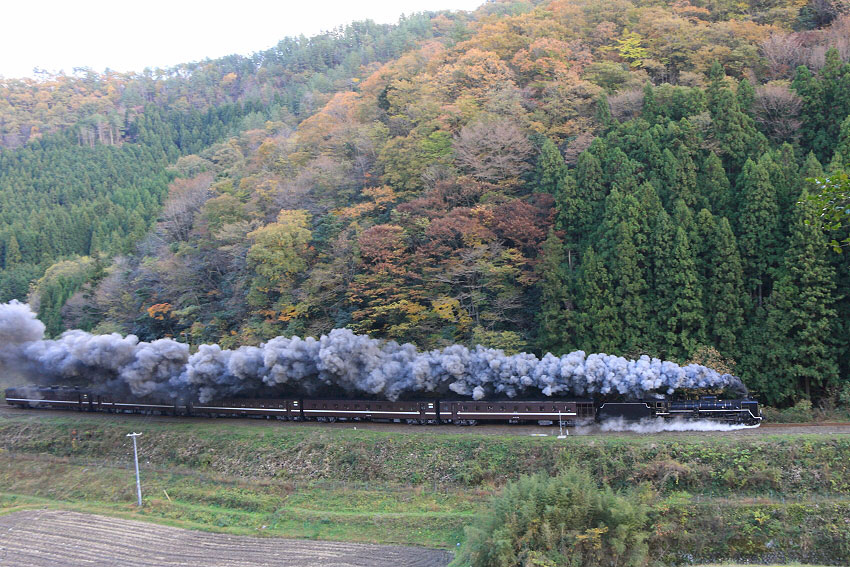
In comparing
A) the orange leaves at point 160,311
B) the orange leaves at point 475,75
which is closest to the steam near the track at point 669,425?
the orange leaves at point 475,75

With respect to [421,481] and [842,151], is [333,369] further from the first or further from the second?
[842,151]

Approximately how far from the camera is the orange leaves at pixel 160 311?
51.5 meters

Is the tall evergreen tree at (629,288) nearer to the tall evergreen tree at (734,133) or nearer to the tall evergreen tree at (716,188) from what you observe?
the tall evergreen tree at (716,188)

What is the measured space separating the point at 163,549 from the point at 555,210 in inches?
1008

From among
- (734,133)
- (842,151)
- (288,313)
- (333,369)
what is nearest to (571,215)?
(734,133)

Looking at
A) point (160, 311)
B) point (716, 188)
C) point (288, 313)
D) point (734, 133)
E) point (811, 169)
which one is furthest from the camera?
point (160, 311)

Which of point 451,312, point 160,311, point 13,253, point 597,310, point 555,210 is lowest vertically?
point 597,310

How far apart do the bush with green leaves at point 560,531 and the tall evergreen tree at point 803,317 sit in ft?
47.0

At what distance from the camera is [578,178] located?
4025 cm

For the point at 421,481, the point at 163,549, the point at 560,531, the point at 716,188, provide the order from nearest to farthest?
the point at 560,531
the point at 163,549
the point at 421,481
the point at 716,188

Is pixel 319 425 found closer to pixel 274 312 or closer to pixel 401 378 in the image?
pixel 401 378

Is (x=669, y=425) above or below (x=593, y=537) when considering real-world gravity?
above

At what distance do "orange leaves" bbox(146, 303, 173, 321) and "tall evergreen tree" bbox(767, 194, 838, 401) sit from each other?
38.8 m

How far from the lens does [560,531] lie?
2189 cm
